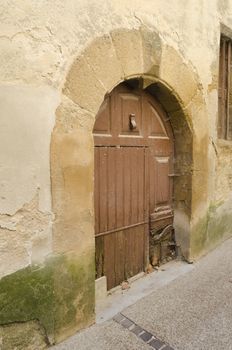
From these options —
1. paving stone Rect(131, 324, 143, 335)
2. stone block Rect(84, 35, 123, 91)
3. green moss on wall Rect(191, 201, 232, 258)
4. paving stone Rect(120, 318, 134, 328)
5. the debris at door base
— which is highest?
stone block Rect(84, 35, 123, 91)

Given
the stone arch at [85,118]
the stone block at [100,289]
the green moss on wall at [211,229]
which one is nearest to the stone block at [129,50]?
the stone arch at [85,118]

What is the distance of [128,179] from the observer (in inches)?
115

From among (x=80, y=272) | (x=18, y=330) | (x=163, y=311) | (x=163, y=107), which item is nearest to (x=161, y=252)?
(x=163, y=311)

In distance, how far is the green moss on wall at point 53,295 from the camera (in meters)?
1.89

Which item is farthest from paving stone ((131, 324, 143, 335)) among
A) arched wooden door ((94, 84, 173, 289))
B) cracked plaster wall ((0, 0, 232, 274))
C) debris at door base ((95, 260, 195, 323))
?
cracked plaster wall ((0, 0, 232, 274))

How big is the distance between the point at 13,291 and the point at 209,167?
8.62 feet

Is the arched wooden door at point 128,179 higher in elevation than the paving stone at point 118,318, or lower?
higher

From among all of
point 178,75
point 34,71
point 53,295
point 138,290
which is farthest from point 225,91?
point 53,295

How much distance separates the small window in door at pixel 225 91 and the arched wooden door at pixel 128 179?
114 centimetres

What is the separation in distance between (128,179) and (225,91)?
2.15 m

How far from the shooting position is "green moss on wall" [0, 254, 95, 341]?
1.89 metres

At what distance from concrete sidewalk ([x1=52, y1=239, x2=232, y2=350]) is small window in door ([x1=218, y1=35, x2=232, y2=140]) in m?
2.00

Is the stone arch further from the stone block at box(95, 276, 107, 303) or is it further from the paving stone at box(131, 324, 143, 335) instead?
the paving stone at box(131, 324, 143, 335)

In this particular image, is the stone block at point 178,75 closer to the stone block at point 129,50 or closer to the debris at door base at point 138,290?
the stone block at point 129,50
